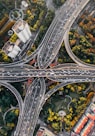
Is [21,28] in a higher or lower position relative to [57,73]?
higher

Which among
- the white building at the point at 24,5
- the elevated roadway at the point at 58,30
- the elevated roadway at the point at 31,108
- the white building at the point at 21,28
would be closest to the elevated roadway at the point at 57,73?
the elevated roadway at the point at 31,108

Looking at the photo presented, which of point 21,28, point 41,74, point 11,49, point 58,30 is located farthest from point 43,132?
point 58,30

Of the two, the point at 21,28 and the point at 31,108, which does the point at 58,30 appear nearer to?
the point at 21,28

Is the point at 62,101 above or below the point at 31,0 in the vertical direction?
below

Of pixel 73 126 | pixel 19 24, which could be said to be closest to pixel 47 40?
pixel 19 24

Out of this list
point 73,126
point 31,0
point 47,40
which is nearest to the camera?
point 73,126

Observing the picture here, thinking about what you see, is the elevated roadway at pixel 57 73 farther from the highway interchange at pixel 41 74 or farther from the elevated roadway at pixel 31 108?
the elevated roadway at pixel 31 108

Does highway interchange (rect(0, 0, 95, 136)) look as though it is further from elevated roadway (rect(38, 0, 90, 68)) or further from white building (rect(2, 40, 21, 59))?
white building (rect(2, 40, 21, 59))

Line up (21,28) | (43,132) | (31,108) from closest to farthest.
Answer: (43,132)
(31,108)
(21,28)

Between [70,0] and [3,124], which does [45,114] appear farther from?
[70,0]
